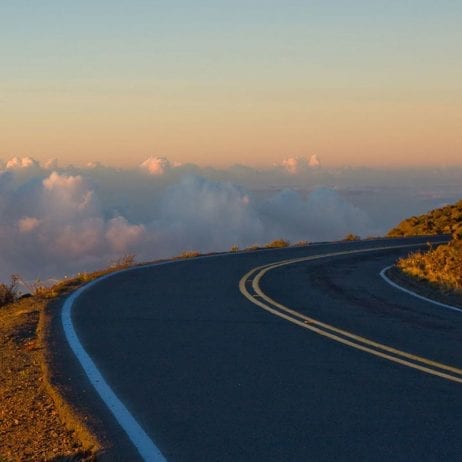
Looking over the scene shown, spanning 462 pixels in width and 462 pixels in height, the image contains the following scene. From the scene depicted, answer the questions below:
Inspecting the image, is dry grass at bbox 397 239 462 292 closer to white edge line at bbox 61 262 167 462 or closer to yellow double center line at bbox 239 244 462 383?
yellow double center line at bbox 239 244 462 383

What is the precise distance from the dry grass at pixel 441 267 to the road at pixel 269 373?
7.20ft

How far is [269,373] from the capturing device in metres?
Result: 8.99

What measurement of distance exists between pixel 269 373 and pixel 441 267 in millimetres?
11922

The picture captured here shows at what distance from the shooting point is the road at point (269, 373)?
257 inches

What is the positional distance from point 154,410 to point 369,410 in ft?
6.28

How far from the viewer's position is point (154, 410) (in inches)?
294

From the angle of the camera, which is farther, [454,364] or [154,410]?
[454,364]

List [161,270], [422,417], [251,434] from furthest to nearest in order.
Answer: [161,270] < [422,417] < [251,434]

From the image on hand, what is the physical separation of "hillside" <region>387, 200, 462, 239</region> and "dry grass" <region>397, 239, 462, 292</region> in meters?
12.9

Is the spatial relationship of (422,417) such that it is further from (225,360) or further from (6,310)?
(6,310)

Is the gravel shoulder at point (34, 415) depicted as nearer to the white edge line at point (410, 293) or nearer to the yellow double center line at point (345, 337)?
the yellow double center line at point (345, 337)

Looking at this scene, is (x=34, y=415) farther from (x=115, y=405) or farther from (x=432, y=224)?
(x=432, y=224)

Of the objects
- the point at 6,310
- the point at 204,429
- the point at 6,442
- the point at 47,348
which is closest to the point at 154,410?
the point at 204,429

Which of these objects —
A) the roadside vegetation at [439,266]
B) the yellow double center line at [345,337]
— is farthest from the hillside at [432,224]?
the yellow double center line at [345,337]
